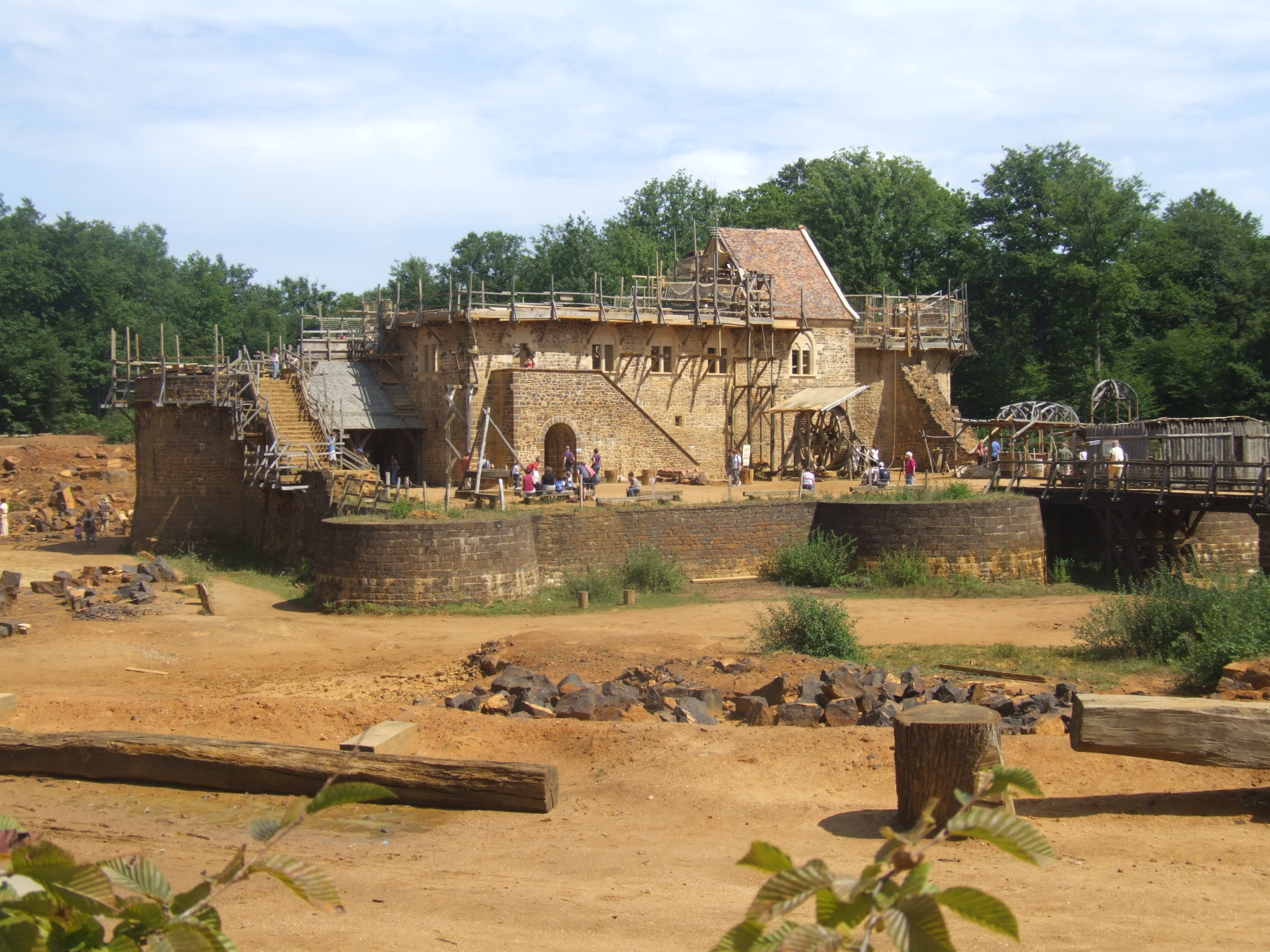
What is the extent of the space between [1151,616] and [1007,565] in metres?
9.32

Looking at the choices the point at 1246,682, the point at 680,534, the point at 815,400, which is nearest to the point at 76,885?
the point at 1246,682

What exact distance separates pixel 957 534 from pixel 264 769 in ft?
63.4

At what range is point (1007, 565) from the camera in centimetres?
2594

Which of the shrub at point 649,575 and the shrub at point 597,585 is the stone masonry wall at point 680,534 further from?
the shrub at point 649,575

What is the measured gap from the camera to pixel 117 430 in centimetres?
5031

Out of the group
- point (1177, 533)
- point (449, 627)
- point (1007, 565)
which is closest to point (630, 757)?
point (449, 627)

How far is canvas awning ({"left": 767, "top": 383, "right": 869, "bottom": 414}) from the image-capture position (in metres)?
34.6

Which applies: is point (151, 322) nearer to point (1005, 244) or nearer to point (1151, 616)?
point (1005, 244)

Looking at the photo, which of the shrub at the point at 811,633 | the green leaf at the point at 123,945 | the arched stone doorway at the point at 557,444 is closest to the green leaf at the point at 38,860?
the green leaf at the point at 123,945

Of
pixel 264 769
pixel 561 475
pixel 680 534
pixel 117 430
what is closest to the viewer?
pixel 264 769

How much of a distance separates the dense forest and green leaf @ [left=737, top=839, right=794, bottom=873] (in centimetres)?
3354

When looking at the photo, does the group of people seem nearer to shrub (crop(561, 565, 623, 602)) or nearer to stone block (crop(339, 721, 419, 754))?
shrub (crop(561, 565, 623, 602))

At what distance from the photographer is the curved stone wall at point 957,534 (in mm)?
25562

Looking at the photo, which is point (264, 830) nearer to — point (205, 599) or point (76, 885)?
point (76, 885)
